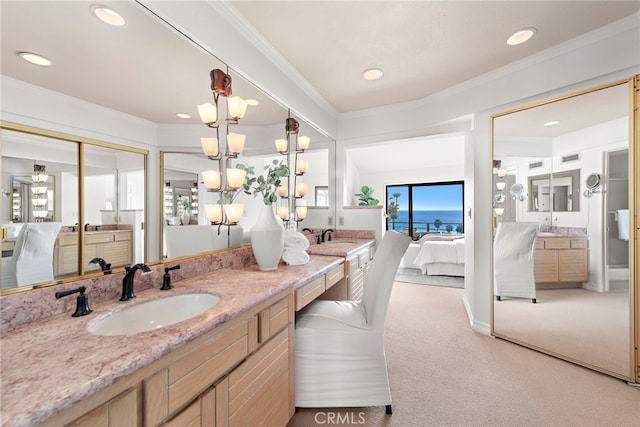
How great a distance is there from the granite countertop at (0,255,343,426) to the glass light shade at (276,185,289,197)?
1.36 m

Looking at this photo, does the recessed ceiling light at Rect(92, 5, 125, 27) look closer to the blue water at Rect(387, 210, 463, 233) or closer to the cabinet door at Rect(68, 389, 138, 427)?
the cabinet door at Rect(68, 389, 138, 427)

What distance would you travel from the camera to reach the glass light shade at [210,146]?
156 centimetres

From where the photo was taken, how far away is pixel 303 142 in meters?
2.81

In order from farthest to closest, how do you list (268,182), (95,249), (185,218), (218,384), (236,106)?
(268,182) < (236,106) < (185,218) < (95,249) < (218,384)

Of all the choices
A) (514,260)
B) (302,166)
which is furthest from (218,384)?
(514,260)

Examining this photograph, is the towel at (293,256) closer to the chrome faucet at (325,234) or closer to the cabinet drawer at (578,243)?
the chrome faucet at (325,234)

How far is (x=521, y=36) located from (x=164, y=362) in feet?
9.53

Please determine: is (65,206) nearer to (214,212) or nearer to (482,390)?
(214,212)

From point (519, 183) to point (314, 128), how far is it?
2.13 m

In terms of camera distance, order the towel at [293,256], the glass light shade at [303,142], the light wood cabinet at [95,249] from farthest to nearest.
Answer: the glass light shade at [303,142]
the towel at [293,256]
the light wood cabinet at [95,249]

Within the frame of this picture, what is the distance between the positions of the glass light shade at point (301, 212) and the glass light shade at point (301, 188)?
0.15 metres

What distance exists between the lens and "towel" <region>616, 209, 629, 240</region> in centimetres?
190

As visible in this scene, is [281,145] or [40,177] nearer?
[40,177]

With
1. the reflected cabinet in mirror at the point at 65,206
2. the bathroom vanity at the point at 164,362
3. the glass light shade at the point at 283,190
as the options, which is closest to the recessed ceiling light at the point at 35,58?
the reflected cabinet in mirror at the point at 65,206
